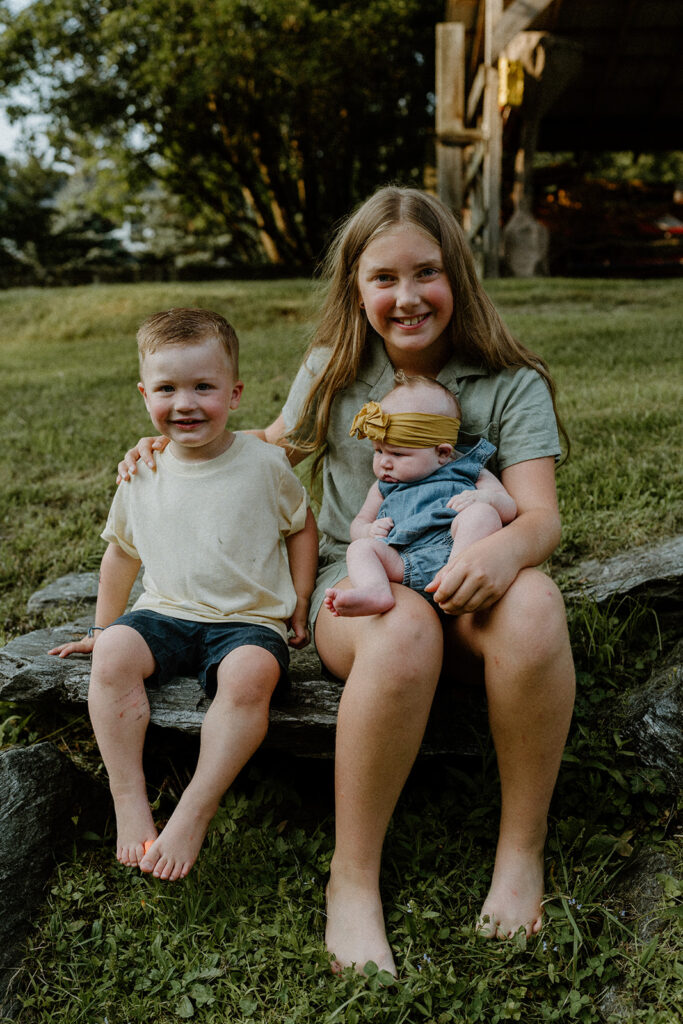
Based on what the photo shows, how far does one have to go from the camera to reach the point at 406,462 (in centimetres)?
201

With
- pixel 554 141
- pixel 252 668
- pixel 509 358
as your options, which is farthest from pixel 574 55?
pixel 252 668

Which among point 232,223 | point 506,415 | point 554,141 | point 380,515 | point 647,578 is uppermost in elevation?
point 506,415

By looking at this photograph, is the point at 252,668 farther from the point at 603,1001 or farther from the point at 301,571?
the point at 603,1001

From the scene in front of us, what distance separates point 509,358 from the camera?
85.7 inches

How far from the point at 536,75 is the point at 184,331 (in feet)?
25.8

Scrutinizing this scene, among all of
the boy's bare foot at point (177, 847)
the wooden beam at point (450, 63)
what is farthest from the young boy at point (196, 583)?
the wooden beam at point (450, 63)

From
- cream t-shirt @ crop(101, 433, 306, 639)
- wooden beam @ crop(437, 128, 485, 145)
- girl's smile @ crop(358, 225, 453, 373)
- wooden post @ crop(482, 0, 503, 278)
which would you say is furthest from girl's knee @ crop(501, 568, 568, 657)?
wooden beam @ crop(437, 128, 485, 145)

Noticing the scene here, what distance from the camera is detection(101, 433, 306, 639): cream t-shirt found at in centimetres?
204

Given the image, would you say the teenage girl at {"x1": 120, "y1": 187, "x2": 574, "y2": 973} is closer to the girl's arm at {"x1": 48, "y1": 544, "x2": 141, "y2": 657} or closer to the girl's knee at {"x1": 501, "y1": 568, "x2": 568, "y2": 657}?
the girl's knee at {"x1": 501, "y1": 568, "x2": 568, "y2": 657}

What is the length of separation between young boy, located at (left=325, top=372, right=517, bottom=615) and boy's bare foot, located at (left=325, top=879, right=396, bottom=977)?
0.63 meters

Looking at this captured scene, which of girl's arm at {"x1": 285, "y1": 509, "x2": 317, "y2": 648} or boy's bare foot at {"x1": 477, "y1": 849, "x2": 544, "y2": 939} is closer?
boy's bare foot at {"x1": 477, "y1": 849, "x2": 544, "y2": 939}

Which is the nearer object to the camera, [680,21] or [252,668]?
[252,668]

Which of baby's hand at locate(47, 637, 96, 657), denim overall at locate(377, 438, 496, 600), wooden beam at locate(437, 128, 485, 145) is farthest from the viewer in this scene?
wooden beam at locate(437, 128, 485, 145)

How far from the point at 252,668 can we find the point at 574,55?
8.37 meters
